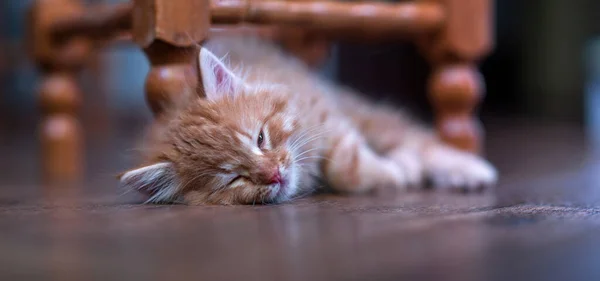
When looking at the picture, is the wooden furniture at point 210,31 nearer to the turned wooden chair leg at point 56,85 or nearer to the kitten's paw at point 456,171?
the turned wooden chair leg at point 56,85

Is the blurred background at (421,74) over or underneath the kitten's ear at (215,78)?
underneath

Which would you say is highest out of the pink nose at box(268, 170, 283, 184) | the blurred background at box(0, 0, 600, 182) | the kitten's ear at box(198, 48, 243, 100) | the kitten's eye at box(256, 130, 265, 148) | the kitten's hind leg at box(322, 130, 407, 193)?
the kitten's ear at box(198, 48, 243, 100)

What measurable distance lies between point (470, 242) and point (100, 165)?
1.46 m

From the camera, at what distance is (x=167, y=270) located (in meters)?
0.57

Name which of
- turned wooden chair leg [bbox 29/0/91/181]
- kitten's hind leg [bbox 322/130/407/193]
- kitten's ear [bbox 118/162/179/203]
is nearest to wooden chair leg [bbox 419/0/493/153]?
kitten's hind leg [bbox 322/130/407/193]

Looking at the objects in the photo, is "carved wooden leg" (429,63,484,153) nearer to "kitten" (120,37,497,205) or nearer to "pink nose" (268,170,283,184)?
"kitten" (120,37,497,205)

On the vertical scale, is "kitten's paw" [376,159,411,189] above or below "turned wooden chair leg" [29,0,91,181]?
below

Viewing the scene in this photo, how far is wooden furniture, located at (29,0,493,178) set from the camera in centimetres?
109

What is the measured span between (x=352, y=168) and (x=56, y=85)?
931mm

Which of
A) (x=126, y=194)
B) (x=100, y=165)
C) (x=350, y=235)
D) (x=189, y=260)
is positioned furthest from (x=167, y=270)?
(x=100, y=165)

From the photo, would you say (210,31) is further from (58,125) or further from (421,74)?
(421,74)

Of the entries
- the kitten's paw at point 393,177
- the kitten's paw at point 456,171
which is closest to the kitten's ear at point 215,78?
the kitten's paw at point 393,177

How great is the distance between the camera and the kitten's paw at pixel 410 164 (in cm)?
137

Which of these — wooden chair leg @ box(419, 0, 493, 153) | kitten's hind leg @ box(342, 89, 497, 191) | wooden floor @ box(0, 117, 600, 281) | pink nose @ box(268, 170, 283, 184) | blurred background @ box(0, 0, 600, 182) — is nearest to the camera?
wooden floor @ box(0, 117, 600, 281)
